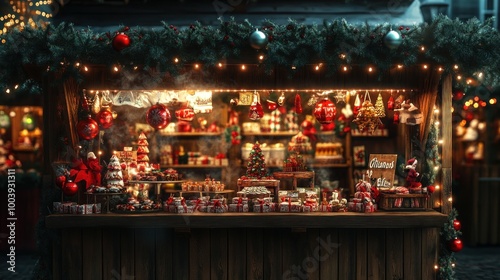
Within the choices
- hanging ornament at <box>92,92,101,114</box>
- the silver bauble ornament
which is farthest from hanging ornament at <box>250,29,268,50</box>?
hanging ornament at <box>92,92,101,114</box>

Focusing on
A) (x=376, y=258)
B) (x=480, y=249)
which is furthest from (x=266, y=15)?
(x=480, y=249)

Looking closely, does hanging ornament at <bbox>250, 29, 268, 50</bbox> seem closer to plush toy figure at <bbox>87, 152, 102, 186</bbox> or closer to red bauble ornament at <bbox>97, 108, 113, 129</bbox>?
plush toy figure at <bbox>87, 152, 102, 186</bbox>

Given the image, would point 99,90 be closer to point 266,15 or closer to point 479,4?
point 266,15

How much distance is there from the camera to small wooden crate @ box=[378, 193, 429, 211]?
8.59m

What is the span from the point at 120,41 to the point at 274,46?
1948mm

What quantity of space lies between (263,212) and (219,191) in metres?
1.65

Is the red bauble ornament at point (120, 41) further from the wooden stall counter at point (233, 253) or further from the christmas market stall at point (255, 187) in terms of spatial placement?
the wooden stall counter at point (233, 253)

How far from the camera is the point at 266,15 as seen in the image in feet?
39.8

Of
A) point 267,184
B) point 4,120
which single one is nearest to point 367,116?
point 267,184

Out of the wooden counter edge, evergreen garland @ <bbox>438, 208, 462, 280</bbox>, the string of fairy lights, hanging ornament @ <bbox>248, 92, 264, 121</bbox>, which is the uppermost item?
the string of fairy lights

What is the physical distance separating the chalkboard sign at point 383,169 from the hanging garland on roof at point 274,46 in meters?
1.65

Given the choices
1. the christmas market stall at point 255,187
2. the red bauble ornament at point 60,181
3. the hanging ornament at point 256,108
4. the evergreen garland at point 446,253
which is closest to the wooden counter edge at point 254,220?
the christmas market stall at point 255,187

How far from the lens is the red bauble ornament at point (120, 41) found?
7.92 meters

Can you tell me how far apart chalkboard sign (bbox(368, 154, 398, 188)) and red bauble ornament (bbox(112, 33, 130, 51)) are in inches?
158
